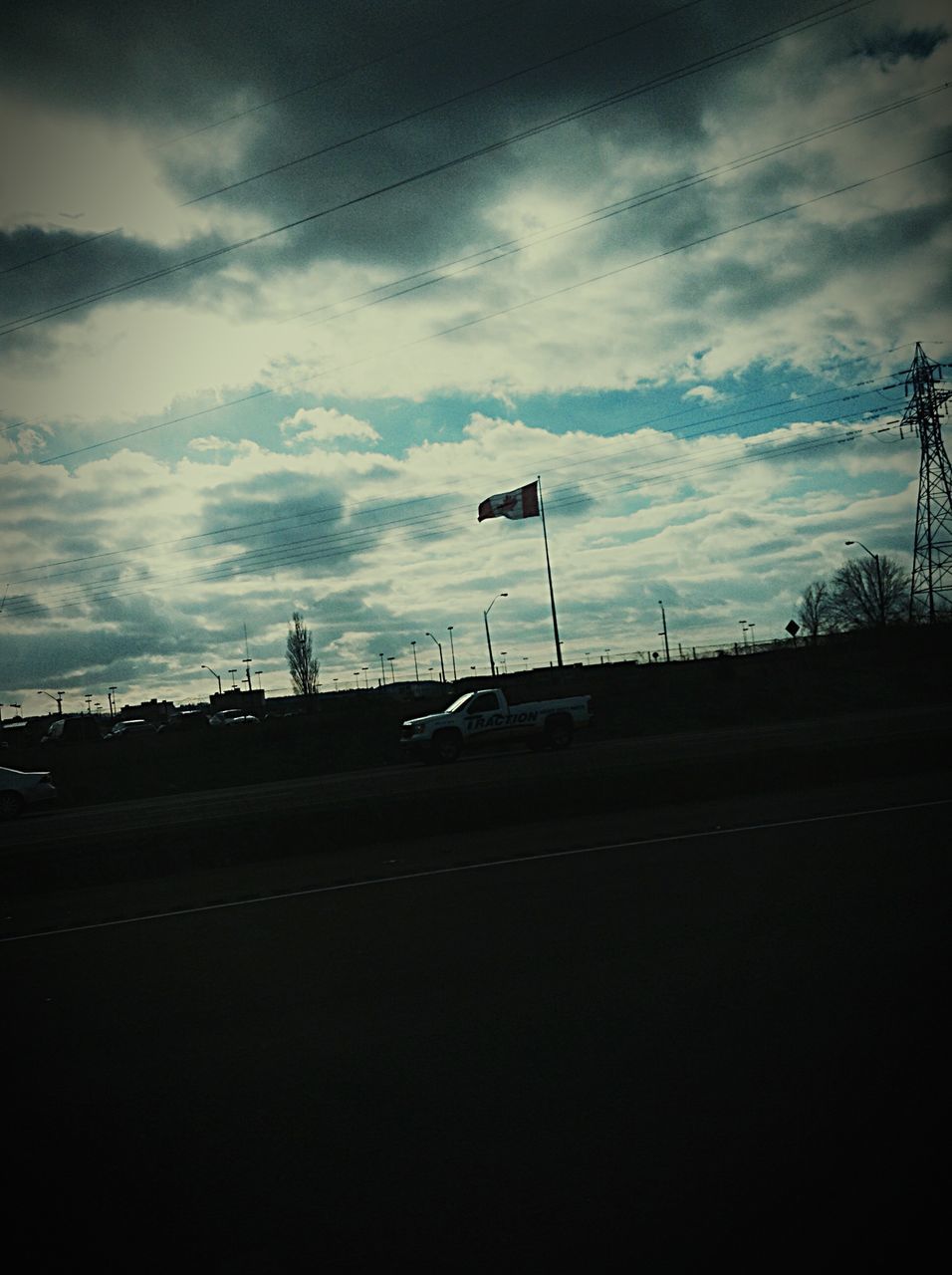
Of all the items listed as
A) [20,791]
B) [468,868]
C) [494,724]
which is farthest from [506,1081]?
[494,724]

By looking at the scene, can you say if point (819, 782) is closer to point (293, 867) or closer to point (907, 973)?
point (293, 867)

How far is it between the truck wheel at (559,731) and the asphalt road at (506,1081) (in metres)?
24.9

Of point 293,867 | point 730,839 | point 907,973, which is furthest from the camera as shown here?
point 293,867

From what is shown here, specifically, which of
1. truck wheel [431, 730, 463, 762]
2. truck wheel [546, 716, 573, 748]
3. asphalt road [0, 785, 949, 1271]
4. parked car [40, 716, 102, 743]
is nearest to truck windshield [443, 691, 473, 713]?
truck wheel [431, 730, 463, 762]

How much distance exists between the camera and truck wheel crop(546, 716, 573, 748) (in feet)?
113

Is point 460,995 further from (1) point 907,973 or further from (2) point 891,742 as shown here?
(2) point 891,742

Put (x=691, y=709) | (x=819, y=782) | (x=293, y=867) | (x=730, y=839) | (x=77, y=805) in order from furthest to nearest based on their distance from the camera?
(x=691, y=709)
(x=77, y=805)
(x=819, y=782)
(x=293, y=867)
(x=730, y=839)

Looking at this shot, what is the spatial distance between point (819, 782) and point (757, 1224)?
14.7 meters

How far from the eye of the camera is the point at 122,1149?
14.8 ft

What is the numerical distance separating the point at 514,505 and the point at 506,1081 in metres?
46.7

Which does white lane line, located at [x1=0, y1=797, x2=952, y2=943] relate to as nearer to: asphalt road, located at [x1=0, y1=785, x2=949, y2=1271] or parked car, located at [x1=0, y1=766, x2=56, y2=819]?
asphalt road, located at [x1=0, y1=785, x2=949, y2=1271]

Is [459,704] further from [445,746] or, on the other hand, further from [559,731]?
[559,731]

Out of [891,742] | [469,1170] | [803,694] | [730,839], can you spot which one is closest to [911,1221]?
[469,1170]

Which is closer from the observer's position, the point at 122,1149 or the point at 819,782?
the point at 122,1149
